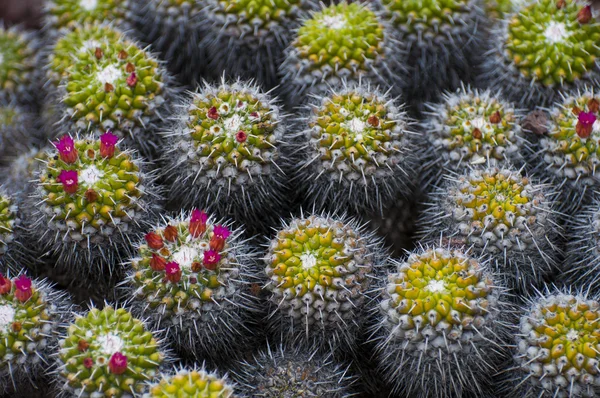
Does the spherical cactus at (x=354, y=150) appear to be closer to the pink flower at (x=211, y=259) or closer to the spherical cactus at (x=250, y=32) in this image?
the spherical cactus at (x=250, y=32)

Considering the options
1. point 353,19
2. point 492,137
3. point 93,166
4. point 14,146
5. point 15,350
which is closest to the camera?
point 15,350

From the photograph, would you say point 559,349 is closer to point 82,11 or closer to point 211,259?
point 211,259

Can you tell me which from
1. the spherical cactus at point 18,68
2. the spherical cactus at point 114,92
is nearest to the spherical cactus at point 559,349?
the spherical cactus at point 114,92

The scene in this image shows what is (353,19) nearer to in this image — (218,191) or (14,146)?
(218,191)

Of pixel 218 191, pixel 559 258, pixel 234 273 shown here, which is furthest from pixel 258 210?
pixel 559 258

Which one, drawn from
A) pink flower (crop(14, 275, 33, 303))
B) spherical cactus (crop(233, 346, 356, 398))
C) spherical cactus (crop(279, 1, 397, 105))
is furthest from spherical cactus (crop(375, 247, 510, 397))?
pink flower (crop(14, 275, 33, 303))

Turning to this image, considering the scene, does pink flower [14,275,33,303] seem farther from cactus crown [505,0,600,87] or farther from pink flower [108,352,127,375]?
cactus crown [505,0,600,87]
